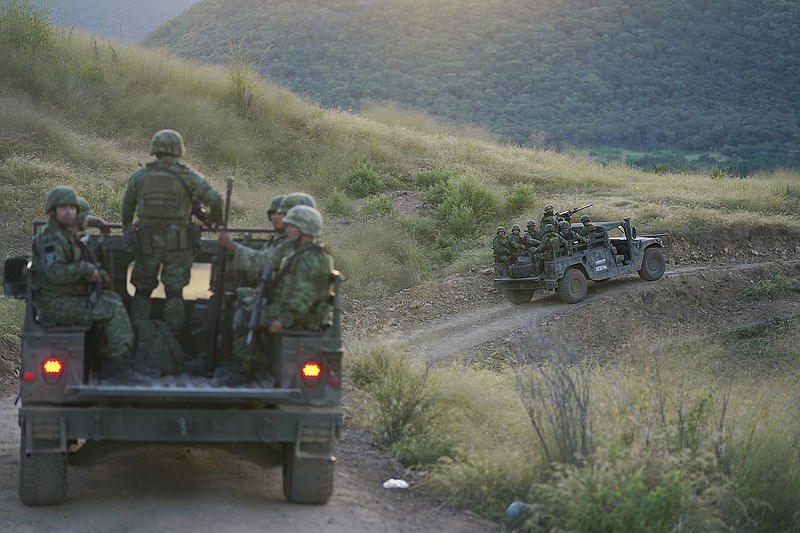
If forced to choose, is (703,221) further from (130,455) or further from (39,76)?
(130,455)

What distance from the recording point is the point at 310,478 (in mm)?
7375

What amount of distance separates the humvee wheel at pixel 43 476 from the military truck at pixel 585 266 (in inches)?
564

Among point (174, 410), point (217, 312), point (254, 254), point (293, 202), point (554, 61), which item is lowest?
point (174, 410)

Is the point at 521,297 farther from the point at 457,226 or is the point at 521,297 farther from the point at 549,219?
the point at 457,226

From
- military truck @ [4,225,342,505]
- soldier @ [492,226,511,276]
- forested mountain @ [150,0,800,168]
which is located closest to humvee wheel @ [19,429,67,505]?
military truck @ [4,225,342,505]

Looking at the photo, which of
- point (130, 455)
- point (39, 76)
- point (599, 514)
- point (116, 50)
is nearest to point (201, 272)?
point (130, 455)

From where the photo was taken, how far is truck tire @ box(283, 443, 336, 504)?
732 centimetres

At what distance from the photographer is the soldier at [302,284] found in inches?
284

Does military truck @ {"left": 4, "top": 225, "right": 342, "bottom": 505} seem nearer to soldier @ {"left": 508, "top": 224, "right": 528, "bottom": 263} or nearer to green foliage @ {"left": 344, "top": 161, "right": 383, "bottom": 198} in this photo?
soldier @ {"left": 508, "top": 224, "right": 528, "bottom": 263}

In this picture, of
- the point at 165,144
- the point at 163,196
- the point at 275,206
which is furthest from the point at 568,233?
the point at 163,196

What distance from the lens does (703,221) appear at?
26.0m

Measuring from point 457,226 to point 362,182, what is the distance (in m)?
3.90

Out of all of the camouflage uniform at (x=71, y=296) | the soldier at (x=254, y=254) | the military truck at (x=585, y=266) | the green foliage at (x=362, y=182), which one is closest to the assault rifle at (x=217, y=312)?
the soldier at (x=254, y=254)

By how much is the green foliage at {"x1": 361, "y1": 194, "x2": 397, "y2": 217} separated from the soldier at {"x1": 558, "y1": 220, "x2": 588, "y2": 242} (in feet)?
19.9
